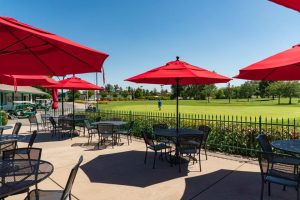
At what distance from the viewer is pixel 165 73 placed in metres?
6.07

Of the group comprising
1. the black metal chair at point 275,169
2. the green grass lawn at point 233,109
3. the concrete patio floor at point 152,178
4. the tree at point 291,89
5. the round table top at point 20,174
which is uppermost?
the tree at point 291,89

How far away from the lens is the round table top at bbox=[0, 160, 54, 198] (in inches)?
110

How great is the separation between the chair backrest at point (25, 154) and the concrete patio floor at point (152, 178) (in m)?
0.98

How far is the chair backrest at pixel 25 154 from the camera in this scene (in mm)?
4027

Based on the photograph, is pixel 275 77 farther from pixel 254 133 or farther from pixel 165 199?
pixel 165 199

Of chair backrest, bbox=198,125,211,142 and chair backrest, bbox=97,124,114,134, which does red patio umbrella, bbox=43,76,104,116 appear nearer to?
chair backrest, bbox=97,124,114,134

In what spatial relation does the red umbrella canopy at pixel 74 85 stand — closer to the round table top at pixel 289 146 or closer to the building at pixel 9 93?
the round table top at pixel 289 146

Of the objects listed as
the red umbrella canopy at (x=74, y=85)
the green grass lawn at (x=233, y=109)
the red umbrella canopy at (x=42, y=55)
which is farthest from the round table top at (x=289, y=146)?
the green grass lawn at (x=233, y=109)

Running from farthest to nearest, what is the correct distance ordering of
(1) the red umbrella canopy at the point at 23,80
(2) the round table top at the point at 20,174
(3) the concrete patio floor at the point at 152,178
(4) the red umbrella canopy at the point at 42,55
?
(1) the red umbrella canopy at the point at 23,80, (3) the concrete patio floor at the point at 152,178, (4) the red umbrella canopy at the point at 42,55, (2) the round table top at the point at 20,174

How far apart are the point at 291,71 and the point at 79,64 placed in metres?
4.98

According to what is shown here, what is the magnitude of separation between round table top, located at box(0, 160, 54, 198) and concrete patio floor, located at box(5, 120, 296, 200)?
1373 millimetres

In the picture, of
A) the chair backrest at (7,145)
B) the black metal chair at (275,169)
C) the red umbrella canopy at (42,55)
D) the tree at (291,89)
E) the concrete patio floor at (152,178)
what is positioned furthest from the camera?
the tree at (291,89)

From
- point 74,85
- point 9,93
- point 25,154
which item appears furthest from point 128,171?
point 9,93

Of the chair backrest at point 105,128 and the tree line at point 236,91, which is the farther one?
the tree line at point 236,91
